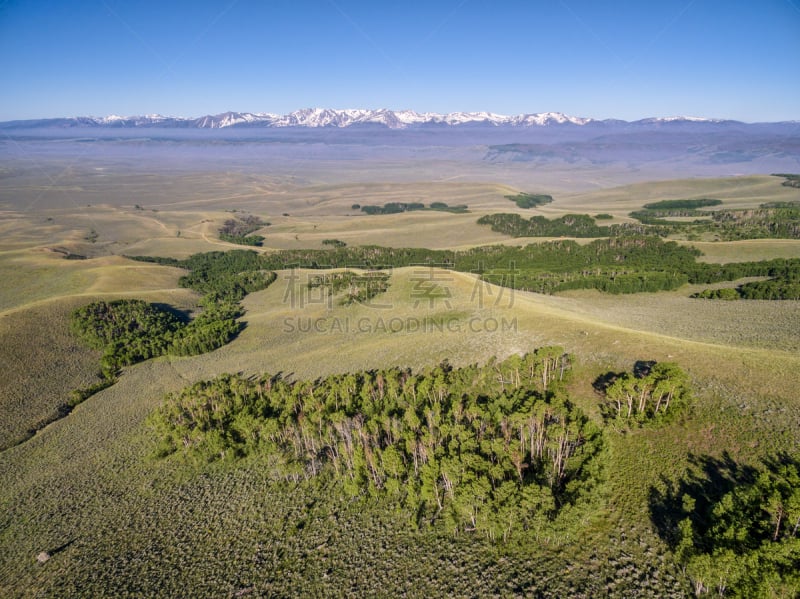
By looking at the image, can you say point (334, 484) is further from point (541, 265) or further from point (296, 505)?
point (541, 265)

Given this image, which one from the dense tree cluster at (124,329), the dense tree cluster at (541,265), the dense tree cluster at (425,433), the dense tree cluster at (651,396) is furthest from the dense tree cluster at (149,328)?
the dense tree cluster at (651,396)

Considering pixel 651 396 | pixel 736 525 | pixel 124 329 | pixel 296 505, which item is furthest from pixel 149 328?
pixel 736 525

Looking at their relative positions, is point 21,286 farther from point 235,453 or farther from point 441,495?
point 441,495

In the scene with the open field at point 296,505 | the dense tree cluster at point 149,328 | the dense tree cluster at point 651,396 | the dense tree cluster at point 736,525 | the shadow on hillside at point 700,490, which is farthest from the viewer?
the dense tree cluster at point 149,328

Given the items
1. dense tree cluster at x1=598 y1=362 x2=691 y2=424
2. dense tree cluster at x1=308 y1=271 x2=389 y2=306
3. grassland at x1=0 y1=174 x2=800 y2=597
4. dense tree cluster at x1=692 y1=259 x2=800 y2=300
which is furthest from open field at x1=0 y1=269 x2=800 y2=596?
dense tree cluster at x1=692 y1=259 x2=800 y2=300

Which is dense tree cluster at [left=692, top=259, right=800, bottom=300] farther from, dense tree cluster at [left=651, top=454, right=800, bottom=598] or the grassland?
dense tree cluster at [left=651, top=454, right=800, bottom=598]

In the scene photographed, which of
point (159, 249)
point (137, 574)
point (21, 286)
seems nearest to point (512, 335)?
point (137, 574)

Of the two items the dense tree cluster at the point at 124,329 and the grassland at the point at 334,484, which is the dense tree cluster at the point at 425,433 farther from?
the dense tree cluster at the point at 124,329
